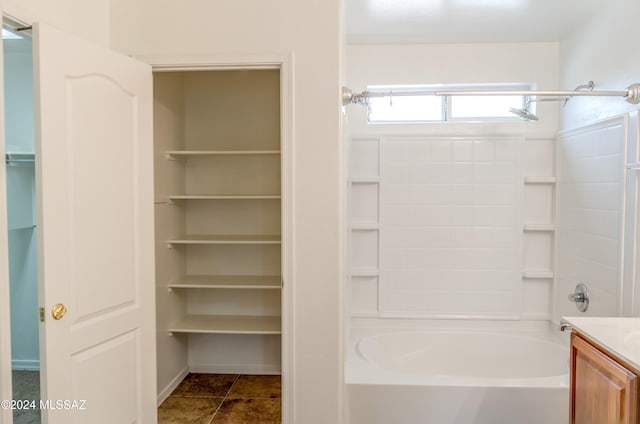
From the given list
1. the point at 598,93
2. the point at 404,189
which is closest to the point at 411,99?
the point at 404,189

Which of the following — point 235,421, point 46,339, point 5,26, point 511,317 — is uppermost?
point 5,26

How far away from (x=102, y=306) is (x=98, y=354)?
0.66 ft

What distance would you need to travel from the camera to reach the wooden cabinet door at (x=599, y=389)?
153cm

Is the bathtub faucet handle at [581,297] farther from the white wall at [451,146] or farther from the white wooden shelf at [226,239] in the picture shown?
the white wooden shelf at [226,239]

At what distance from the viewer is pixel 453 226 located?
133 inches

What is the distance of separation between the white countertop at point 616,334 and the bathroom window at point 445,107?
6.19 ft

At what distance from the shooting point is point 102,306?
6.50ft

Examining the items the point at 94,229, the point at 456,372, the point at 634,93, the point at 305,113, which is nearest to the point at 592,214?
the point at 634,93

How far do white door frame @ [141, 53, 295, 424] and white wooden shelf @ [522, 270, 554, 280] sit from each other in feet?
6.47

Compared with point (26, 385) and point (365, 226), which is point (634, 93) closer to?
point (365, 226)

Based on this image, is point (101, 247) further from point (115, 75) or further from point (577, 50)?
point (577, 50)

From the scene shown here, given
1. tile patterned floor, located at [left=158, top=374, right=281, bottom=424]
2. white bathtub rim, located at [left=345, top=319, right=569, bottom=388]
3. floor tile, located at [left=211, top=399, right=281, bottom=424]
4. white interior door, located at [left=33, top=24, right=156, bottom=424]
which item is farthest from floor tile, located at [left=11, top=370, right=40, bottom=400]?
white bathtub rim, located at [left=345, top=319, right=569, bottom=388]

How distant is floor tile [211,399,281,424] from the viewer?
2.79 meters

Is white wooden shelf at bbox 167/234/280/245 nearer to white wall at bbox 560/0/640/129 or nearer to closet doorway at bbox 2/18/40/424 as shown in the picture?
closet doorway at bbox 2/18/40/424
